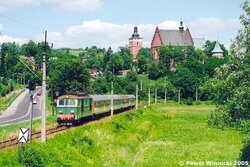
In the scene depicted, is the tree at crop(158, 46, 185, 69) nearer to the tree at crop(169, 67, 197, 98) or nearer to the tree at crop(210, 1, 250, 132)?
the tree at crop(169, 67, 197, 98)

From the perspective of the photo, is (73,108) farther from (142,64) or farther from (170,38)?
(170,38)

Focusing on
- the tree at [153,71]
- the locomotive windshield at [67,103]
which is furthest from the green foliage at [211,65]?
the locomotive windshield at [67,103]

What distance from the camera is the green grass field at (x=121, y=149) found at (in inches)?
822

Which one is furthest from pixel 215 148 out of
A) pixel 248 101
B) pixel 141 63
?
pixel 141 63

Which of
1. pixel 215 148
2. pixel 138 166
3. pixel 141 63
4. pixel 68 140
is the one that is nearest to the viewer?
pixel 138 166

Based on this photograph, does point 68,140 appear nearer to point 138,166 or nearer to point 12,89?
point 138,166

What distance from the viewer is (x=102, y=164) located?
26000mm

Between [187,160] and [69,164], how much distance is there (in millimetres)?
9798

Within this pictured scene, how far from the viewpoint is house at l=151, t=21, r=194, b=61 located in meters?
173

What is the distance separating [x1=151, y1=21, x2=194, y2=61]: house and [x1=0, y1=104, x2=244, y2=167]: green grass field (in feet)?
426

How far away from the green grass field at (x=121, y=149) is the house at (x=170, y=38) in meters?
130

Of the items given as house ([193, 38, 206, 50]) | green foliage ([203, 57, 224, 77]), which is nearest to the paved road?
green foliage ([203, 57, 224, 77])

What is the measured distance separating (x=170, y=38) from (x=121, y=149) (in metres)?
147

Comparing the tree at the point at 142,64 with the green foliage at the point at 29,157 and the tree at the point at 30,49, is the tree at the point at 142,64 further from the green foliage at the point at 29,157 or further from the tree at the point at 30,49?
the green foliage at the point at 29,157
